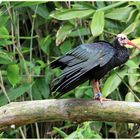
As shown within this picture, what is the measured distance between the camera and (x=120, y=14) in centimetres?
291

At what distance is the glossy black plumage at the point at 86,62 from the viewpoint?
201 cm

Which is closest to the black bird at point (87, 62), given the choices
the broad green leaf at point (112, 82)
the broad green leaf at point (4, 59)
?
the broad green leaf at point (112, 82)

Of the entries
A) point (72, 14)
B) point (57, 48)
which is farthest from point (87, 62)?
point (57, 48)

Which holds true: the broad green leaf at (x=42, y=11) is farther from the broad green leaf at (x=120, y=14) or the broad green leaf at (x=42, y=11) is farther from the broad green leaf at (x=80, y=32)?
the broad green leaf at (x=120, y=14)

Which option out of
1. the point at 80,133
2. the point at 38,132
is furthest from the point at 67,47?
the point at 80,133

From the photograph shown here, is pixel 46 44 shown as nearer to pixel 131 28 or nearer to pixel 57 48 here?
pixel 57 48

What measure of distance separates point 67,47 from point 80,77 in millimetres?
1142

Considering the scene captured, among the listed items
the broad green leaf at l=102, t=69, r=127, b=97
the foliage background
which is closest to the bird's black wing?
the foliage background

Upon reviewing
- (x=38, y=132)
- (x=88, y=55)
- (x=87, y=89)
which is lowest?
(x=38, y=132)

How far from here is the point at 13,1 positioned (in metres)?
2.88

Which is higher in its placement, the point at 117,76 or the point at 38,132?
the point at 117,76

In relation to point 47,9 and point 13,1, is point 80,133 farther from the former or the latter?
point 47,9

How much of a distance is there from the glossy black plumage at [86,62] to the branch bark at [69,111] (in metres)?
0.09

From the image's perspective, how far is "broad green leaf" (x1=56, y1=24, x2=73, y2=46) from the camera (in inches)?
112
